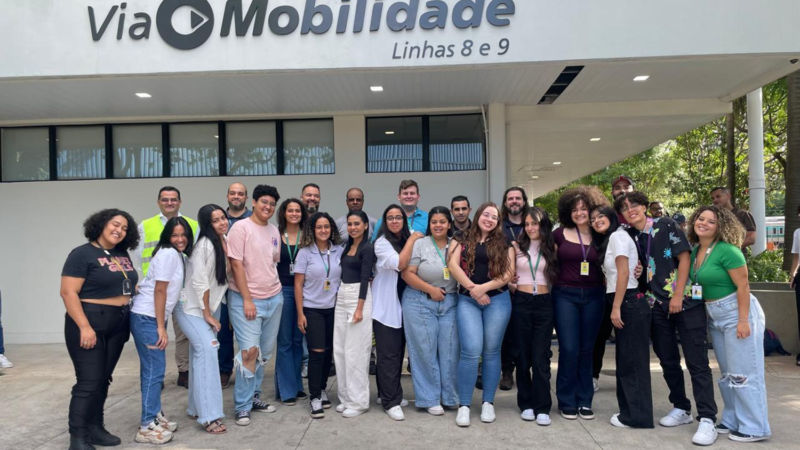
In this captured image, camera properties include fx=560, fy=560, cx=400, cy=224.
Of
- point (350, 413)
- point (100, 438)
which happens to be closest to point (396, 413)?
point (350, 413)

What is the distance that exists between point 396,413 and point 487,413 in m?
0.77

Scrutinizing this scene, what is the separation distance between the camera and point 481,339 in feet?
15.5

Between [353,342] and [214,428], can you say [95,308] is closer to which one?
[214,428]

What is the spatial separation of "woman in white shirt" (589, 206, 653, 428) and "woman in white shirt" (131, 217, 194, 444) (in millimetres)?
3424

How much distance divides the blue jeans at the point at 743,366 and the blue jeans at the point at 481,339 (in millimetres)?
1627

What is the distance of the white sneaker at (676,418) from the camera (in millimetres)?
4562

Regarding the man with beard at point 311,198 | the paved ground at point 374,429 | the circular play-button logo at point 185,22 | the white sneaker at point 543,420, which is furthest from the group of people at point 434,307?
the circular play-button logo at point 185,22

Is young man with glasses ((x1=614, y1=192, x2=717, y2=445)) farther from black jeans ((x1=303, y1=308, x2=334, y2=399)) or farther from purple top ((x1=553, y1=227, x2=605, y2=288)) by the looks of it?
black jeans ((x1=303, y1=308, x2=334, y2=399))

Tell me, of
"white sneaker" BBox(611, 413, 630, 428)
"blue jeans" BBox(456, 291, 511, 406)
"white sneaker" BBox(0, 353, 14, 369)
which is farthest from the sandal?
"white sneaker" BBox(0, 353, 14, 369)

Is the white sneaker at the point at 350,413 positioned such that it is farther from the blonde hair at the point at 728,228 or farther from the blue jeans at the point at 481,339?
the blonde hair at the point at 728,228

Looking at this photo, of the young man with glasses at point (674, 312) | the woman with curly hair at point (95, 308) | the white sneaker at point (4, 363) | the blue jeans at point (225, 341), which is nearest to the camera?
the woman with curly hair at point (95, 308)

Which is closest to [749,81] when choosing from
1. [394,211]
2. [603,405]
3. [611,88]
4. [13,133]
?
[611,88]

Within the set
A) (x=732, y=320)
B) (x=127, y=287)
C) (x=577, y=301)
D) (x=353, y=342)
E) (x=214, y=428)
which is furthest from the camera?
(x=353, y=342)

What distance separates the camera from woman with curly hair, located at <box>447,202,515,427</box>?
4.64 metres
